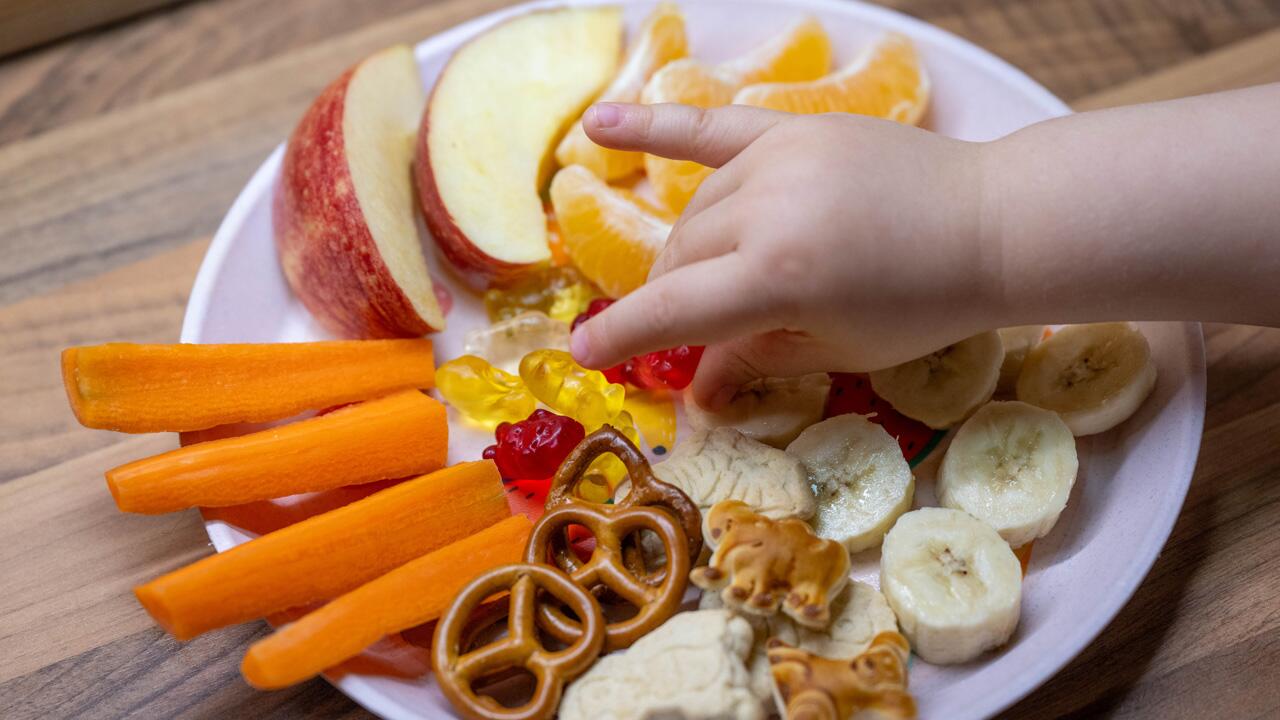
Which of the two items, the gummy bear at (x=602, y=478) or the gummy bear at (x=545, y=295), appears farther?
the gummy bear at (x=545, y=295)

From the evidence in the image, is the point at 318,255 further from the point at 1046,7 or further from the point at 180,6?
the point at 1046,7

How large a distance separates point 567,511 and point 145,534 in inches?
19.8

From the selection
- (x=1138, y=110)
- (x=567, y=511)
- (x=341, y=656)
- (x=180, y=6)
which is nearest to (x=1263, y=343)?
(x=1138, y=110)

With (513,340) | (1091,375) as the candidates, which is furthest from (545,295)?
(1091,375)

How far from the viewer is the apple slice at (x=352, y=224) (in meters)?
1.18

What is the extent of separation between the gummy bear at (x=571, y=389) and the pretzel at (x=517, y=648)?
254mm

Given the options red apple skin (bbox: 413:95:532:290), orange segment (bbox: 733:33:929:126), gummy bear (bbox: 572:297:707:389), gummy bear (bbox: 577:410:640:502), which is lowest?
gummy bear (bbox: 577:410:640:502)

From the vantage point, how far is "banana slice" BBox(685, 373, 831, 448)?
113 cm

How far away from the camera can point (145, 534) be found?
3.68ft

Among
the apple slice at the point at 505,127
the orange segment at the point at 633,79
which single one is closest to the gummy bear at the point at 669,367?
the apple slice at the point at 505,127

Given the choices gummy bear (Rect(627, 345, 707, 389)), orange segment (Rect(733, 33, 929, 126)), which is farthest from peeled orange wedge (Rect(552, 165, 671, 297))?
orange segment (Rect(733, 33, 929, 126))

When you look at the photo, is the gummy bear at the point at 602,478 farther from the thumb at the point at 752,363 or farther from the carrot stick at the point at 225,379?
the carrot stick at the point at 225,379

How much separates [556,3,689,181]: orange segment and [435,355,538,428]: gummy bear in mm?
331

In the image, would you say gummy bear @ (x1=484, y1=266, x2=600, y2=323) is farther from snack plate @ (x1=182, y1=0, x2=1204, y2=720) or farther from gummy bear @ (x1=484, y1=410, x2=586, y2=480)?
gummy bear @ (x1=484, y1=410, x2=586, y2=480)
